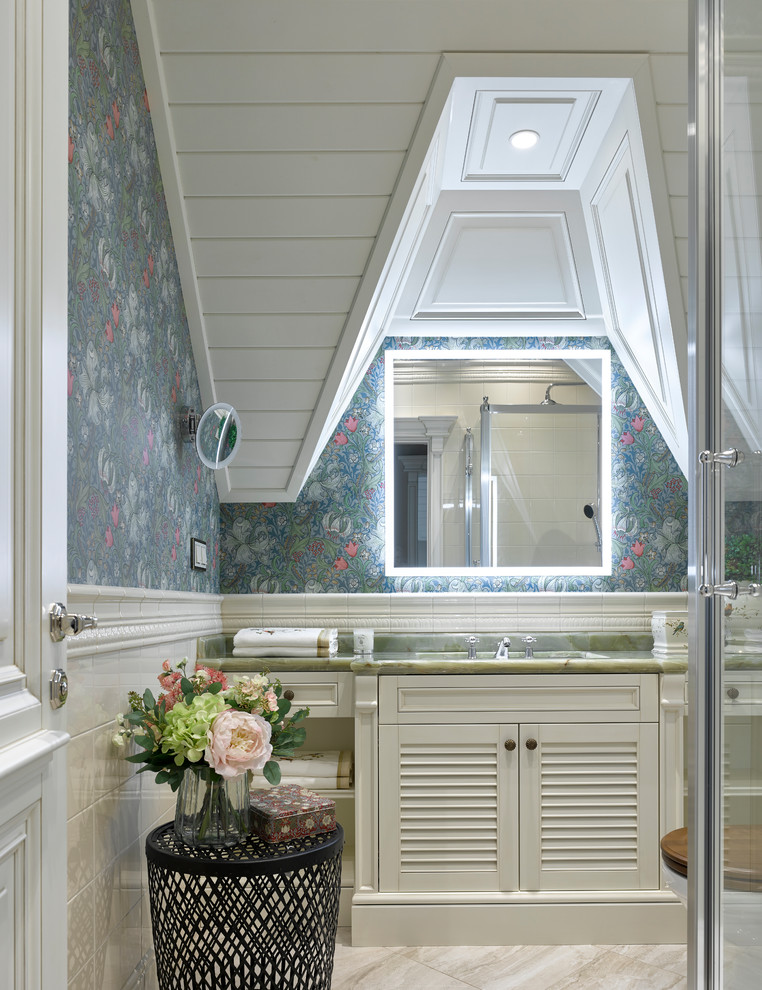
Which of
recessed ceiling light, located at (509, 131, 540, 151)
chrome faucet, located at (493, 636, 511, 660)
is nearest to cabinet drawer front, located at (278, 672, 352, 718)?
chrome faucet, located at (493, 636, 511, 660)

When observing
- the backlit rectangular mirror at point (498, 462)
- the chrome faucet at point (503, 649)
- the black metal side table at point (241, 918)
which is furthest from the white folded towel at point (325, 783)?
the black metal side table at point (241, 918)

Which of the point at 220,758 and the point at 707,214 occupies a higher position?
the point at 707,214

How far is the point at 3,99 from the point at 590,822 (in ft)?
8.43

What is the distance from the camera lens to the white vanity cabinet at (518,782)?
9.23ft

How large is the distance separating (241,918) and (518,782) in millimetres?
1234

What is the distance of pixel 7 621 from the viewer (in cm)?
103

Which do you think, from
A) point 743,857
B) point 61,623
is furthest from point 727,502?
Result: point 61,623

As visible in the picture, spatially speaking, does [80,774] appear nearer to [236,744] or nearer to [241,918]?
[236,744]

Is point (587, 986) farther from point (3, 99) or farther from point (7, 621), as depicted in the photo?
point (3, 99)

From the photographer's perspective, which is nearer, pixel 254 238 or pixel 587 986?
pixel 587 986

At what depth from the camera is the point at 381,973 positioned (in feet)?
8.45

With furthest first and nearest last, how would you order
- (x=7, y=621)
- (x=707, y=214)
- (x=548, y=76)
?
(x=548, y=76) → (x=707, y=214) → (x=7, y=621)

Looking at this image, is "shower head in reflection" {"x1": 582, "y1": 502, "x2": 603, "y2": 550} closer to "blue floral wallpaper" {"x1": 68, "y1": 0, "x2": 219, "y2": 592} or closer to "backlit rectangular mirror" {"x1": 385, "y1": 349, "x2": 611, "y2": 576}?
"backlit rectangular mirror" {"x1": 385, "y1": 349, "x2": 611, "y2": 576}

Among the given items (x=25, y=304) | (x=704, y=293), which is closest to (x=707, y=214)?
(x=704, y=293)
